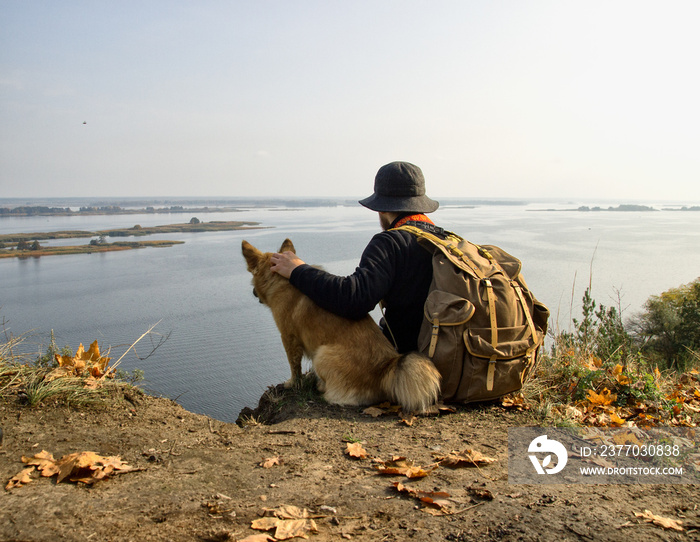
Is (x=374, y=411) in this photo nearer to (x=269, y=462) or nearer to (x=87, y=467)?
(x=269, y=462)

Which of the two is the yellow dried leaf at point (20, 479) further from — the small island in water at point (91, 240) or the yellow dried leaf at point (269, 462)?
the small island in water at point (91, 240)

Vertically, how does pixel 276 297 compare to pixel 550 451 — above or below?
above

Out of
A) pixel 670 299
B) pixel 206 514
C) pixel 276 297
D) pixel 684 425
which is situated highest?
pixel 276 297

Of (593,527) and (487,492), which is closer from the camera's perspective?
(593,527)

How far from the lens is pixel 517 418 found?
3928 mm

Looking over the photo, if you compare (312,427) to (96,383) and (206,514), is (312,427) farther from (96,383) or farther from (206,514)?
(96,383)

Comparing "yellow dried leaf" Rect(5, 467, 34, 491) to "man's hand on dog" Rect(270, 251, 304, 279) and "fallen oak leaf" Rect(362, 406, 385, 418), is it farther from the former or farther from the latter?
"fallen oak leaf" Rect(362, 406, 385, 418)

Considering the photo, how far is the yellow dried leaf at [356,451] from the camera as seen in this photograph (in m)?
3.06

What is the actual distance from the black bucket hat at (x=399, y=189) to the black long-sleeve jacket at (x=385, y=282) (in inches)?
8.6

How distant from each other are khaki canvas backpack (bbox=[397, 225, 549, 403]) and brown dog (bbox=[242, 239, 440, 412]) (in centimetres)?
21

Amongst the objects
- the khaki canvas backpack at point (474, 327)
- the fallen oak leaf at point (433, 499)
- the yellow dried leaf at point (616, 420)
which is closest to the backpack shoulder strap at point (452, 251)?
the khaki canvas backpack at point (474, 327)

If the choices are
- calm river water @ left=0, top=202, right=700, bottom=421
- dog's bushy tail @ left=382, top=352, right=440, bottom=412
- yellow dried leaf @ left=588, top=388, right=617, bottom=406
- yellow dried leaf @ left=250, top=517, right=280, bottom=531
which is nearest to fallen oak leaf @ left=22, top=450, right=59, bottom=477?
yellow dried leaf @ left=250, top=517, right=280, bottom=531

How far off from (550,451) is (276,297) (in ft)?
9.75

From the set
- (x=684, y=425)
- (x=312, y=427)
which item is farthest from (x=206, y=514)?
(x=684, y=425)
